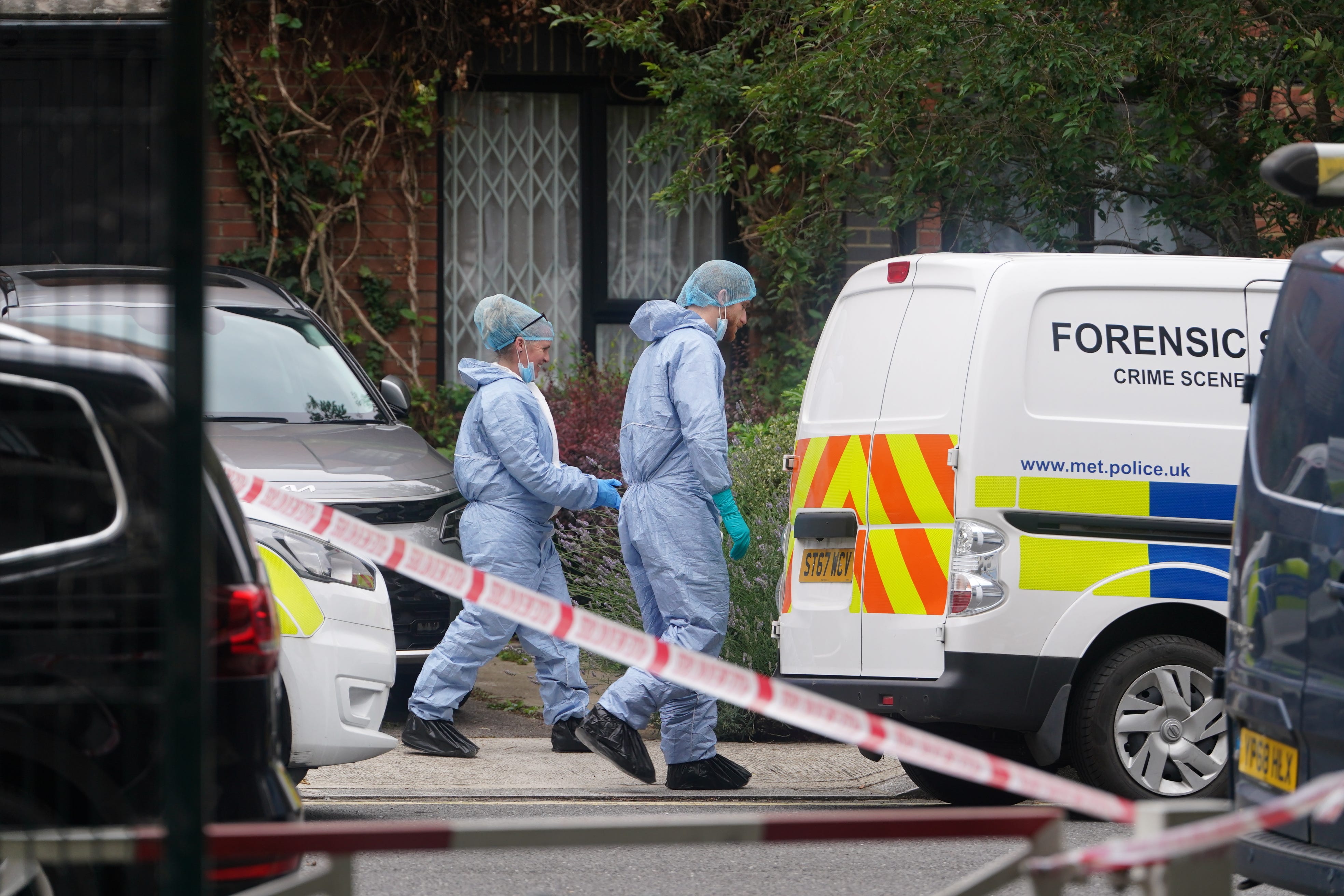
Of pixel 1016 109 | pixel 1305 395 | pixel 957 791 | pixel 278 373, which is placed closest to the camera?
pixel 1305 395

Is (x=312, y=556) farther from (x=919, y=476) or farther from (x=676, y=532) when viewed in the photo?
(x=919, y=476)

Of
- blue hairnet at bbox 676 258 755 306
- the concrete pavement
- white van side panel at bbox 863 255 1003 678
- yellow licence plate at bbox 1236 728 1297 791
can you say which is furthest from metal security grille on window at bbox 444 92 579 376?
yellow licence plate at bbox 1236 728 1297 791

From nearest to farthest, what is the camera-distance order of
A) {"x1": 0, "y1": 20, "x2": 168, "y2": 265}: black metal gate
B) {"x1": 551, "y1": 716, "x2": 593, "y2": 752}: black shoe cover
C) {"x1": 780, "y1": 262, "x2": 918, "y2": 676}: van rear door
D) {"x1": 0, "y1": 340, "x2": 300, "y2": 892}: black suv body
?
{"x1": 0, "y1": 20, "x2": 168, "y2": 265}: black metal gate
{"x1": 0, "y1": 340, "x2": 300, "y2": 892}: black suv body
{"x1": 780, "y1": 262, "x2": 918, "y2": 676}: van rear door
{"x1": 551, "y1": 716, "x2": 593, "y2": 752}: black shoe cover

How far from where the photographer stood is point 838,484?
6.28 metres

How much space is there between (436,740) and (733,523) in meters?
1.61

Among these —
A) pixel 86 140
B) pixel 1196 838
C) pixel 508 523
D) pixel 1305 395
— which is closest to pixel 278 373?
pixel 508 523

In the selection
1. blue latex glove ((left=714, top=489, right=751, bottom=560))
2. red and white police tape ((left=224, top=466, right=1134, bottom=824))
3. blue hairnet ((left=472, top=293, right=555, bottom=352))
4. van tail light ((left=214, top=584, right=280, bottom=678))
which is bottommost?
blue latex glove ((left=714, top=489, right=751, bottom=560))

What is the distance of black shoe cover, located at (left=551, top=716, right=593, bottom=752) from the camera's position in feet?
23.9

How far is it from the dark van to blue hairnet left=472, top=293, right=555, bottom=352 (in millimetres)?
4032

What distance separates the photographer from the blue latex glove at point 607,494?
7297 millimetres

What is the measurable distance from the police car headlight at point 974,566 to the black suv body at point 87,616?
2947mm

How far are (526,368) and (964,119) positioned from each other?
124 inches

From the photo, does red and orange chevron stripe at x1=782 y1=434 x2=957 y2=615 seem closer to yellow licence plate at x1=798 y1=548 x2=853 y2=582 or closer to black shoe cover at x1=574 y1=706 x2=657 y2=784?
yellow licence plate at x1=798 y1=548 x2=853 y2=582

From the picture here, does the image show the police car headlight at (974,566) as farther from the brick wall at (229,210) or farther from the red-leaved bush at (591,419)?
the brick wall at (229,210)
